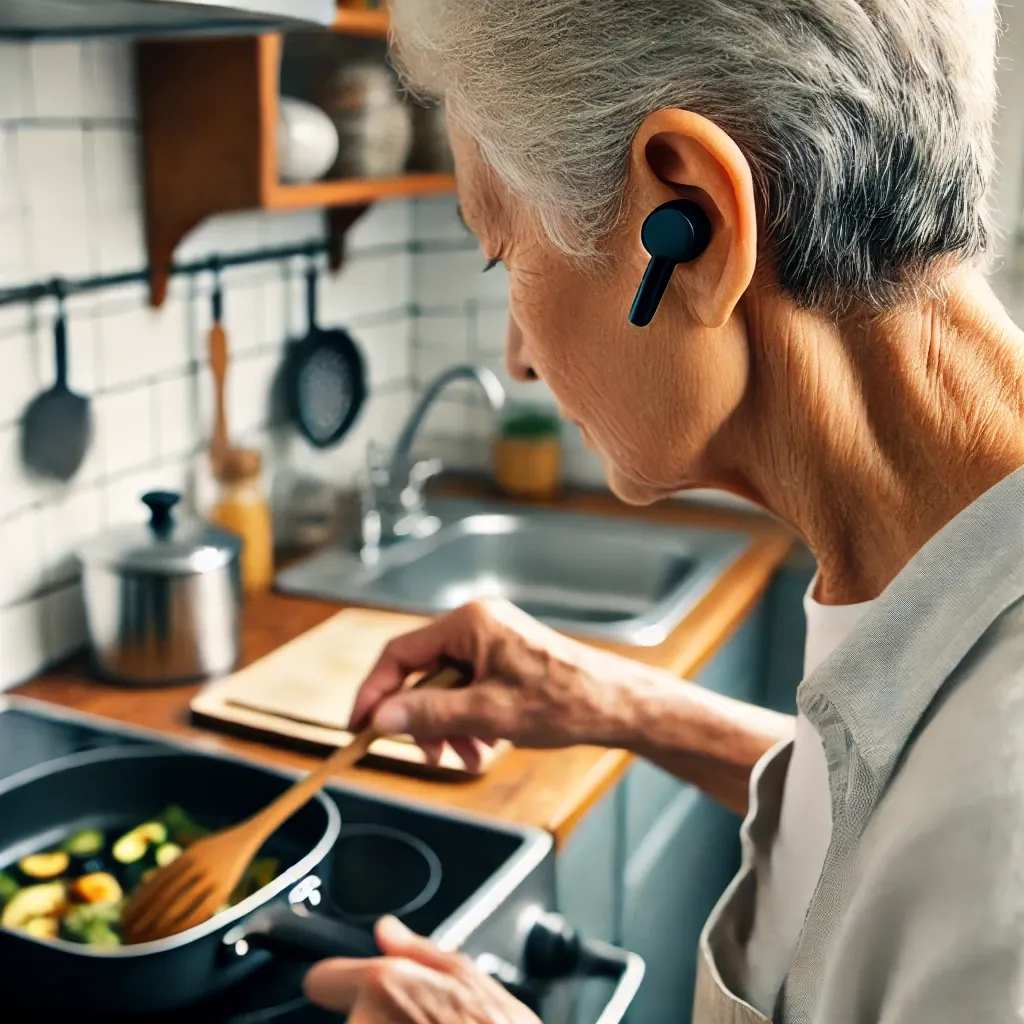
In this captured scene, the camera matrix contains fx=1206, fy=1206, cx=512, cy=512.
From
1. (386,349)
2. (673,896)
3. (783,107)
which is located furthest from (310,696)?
(386,349)

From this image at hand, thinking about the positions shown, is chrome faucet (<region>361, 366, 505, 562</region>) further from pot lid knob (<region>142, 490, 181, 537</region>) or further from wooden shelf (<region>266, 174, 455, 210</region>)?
pot lid knob (<region>142, 490, 181, 537</region>)

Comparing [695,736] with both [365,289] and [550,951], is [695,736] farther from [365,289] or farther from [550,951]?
[365,289]

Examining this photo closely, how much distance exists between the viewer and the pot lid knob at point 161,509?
4.36 ft

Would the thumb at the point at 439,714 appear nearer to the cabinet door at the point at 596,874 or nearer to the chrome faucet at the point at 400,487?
the cabinet door at the point at 596,874

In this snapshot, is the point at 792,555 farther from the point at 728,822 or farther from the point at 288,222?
the point at 288,222

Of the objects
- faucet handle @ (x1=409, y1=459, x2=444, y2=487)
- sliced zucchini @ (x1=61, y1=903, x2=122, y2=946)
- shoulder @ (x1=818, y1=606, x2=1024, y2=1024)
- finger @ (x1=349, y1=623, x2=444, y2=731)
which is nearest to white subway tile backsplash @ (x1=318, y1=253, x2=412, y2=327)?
faucet handle @ (x1=409, y1=459, x2=444, y2=487)

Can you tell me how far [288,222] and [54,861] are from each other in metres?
1.05

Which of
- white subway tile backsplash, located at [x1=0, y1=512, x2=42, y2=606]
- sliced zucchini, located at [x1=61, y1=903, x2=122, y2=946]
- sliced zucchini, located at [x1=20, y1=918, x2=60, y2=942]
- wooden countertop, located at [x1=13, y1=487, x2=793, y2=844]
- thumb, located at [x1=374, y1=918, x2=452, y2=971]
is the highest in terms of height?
white subway tile backsplash, located at [x1=0, y1=512, x2=42, y2=606]

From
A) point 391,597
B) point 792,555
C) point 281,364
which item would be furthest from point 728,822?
point 281,364

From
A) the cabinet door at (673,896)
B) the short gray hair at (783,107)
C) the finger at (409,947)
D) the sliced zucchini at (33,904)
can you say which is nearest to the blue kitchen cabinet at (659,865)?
the cabinet door at (673,896)

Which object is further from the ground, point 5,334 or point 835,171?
point 835,171

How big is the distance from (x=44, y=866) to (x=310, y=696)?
1.10ft

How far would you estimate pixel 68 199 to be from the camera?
137cm

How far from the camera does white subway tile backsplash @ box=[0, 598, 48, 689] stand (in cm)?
135
